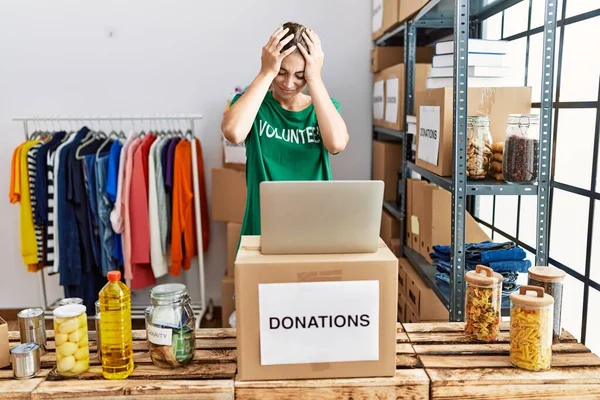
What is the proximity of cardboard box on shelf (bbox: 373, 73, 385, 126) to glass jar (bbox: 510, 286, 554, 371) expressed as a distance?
2.15m

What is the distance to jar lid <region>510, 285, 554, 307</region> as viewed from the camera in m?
1.23

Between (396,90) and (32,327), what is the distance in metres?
2.11

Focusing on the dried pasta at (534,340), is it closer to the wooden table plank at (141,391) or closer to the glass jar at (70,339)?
the wooden table plank at (141,391)

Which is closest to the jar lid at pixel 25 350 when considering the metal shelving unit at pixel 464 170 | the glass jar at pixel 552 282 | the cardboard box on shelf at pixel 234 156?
the glass jar at pixel 552 282

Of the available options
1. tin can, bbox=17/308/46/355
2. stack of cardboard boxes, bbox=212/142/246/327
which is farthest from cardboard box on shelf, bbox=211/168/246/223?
tin can, bbox=17/308/46/355

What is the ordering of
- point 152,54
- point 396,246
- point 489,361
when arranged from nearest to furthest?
point 489,361 → point 396,246 → point 152,54

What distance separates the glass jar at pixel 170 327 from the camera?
121 centimetres

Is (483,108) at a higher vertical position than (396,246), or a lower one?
higher

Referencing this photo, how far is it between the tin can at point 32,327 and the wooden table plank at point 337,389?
51cm

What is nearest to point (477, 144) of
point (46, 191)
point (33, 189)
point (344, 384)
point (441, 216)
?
point (441, 216)

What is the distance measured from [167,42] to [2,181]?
141 cm

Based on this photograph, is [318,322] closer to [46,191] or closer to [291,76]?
[291,76]

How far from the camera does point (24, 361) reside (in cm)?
122

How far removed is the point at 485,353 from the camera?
4.35 feet
